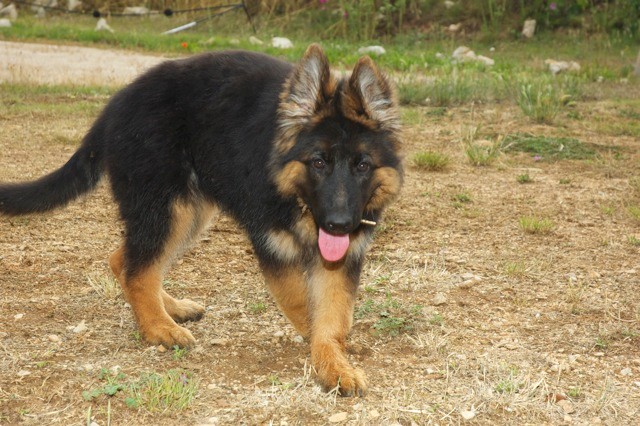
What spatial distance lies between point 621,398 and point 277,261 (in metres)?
1.83

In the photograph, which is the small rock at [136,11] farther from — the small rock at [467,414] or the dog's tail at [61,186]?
the small rock at [467,414]

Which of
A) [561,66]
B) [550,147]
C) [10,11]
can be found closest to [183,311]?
[550,147]

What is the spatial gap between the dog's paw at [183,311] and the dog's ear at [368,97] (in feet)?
5.12

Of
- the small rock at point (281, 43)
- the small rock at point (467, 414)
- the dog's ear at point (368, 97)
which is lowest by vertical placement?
the small rock at point (467, 414)

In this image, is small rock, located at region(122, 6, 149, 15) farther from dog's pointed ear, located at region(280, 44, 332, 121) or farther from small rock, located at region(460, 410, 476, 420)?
small rock, located at region(460, 410, 476, 420)

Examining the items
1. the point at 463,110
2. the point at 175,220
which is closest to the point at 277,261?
the point at 175,220

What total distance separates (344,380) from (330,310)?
1.56ft

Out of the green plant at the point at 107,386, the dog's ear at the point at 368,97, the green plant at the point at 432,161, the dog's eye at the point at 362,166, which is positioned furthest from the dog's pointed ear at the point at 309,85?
the green plant at the point at 432,161

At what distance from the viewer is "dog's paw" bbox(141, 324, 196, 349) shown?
428cm

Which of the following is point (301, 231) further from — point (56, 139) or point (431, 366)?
point (56, 139)

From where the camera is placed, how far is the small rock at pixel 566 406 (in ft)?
12.0

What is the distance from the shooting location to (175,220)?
14.8 ft

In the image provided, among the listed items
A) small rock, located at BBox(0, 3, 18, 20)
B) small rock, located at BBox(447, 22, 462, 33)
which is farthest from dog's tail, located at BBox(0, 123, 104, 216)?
small rock, located at BBox(0, 3, 18, 20)

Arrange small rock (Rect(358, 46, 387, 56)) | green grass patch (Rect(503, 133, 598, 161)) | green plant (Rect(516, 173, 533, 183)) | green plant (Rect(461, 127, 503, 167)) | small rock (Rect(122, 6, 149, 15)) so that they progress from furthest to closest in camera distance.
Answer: small rock (Rect(122, 6, 149, 15)) → small rock (Rect(358, 46, 387, 56)) → green grass patch (Rect(503, 133, 598, 161)) → green plant (Rect(461, 127, 503, 167)) → green plant (Rect(516, 173, 533, 183))
